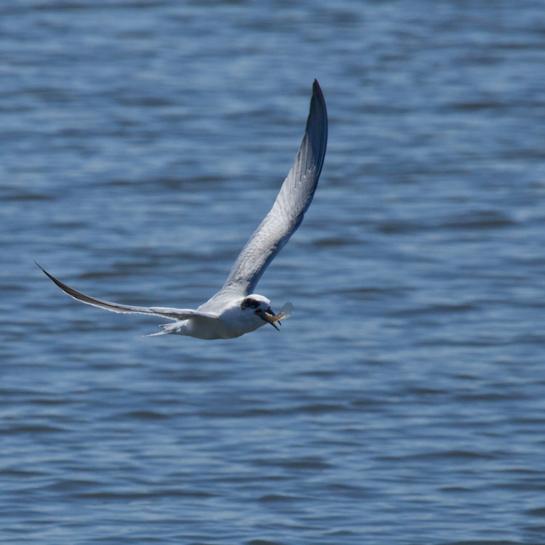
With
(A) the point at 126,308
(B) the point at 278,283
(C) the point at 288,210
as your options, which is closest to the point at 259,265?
(C) the point at 288,210

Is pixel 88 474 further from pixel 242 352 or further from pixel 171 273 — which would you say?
pixel 171 273

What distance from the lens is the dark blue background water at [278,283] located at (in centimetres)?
1023

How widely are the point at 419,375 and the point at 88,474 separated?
9.15 ft

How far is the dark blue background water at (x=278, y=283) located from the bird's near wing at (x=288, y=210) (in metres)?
2.26

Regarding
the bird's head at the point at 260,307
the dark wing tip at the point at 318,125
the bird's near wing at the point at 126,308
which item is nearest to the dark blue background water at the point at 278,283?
the dark wing tip at the point at 318,125

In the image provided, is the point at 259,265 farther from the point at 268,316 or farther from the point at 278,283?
the point at 278,283

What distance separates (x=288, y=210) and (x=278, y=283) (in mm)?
5755

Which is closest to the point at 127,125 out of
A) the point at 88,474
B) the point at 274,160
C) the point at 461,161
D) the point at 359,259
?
the point at 274,160

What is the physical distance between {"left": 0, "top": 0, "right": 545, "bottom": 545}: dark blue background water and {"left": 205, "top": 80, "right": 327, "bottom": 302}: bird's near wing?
226 centimetres

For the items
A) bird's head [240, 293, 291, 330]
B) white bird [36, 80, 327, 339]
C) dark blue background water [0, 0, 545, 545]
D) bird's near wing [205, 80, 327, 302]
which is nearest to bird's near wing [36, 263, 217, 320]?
white bird [36, 80, 327, 339]

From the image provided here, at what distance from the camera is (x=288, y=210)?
8.22m

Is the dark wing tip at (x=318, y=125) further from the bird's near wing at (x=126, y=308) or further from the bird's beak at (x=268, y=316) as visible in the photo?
the bird's near wing at (x=126, y=308)

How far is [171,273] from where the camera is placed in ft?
46.5

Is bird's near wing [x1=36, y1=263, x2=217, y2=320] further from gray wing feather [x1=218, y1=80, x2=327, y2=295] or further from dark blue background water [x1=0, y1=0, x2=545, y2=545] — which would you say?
dark blue background water [x1=0, y1=0, x2=545, y2=545]
